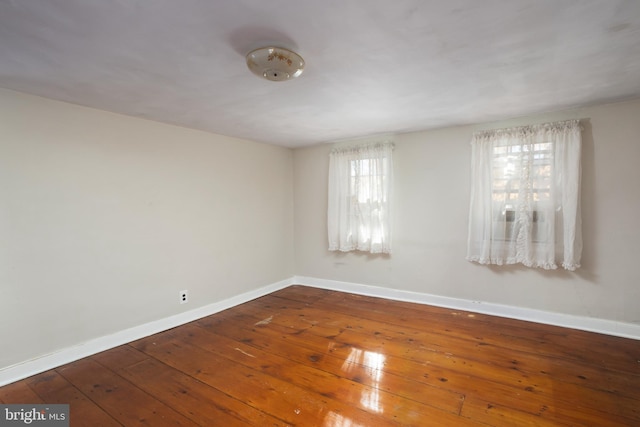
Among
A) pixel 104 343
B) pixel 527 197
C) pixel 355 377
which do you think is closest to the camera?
pixel 355 377

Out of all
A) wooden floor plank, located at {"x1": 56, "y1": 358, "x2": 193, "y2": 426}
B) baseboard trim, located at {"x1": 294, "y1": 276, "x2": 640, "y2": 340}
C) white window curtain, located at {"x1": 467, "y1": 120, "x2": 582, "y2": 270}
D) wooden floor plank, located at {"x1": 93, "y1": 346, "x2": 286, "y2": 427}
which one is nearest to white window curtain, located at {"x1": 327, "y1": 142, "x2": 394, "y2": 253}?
baseboard trim, located at {"x1": 294, "y1": 276, "x2": 640, "y2": 340}

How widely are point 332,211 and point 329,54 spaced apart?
268cm

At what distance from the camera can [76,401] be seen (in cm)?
188

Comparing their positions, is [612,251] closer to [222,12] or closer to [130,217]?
[222,12]

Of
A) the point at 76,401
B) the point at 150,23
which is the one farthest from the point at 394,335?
the point at 150,23

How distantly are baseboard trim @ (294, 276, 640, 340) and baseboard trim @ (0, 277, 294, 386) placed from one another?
156 centimetres

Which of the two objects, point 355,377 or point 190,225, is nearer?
point 355,377

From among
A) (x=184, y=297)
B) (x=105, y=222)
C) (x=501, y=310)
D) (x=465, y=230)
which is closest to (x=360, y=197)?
(x=465, y=230)

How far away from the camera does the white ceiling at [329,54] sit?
1293 millimetres

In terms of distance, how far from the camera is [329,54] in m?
1.68

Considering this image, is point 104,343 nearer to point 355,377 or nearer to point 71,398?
point 71,398

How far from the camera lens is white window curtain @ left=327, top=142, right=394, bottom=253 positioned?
3789 mm

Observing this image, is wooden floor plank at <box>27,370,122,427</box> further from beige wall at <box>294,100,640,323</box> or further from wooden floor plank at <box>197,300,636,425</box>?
beige wall at <box>294,100,640,323</box>

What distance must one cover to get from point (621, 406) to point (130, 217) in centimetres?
397
